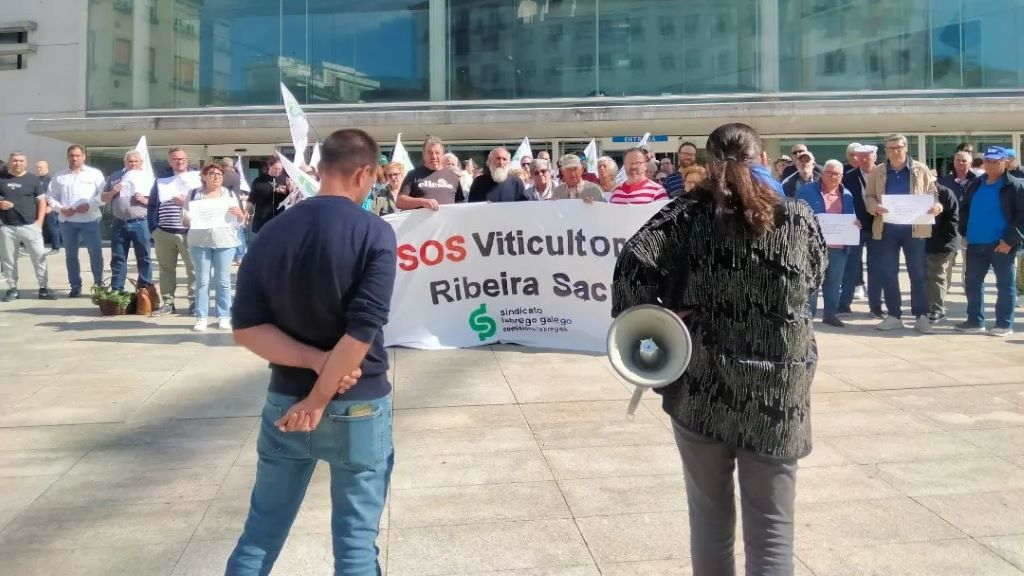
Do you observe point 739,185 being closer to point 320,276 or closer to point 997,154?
point 320,276

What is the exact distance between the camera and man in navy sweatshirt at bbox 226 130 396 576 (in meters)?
A: 2.70

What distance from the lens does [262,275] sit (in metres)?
2.74

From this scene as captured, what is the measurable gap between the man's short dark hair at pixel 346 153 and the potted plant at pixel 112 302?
8971 mm

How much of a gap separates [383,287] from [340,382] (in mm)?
314

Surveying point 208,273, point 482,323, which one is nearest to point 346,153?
point 482,323

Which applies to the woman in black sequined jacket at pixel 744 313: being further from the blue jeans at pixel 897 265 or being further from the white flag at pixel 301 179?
the blue jeans at pixel 897 265

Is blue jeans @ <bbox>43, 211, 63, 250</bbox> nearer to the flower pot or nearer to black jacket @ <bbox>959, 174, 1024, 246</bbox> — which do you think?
the flower pot

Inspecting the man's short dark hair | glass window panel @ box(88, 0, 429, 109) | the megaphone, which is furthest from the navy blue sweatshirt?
glass window panel @ box(88, 0, 429, 109)

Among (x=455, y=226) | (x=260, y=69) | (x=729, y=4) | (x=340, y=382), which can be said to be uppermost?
(x=729, y=4)

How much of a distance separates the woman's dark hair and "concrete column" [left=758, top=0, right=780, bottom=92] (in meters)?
21.9

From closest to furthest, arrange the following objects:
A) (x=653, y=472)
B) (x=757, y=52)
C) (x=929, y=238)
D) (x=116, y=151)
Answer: (x=653, y=472), (x=929, y=238), (x=757, y=52), (x=116, y=151)

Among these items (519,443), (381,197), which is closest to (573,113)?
(381,197)

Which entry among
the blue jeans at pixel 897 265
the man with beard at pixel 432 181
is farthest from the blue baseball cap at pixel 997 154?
the man with beard at pixel 432 181

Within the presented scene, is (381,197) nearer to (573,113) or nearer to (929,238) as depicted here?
(929,238)
